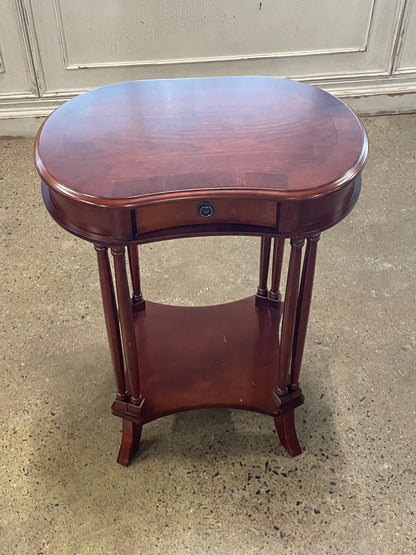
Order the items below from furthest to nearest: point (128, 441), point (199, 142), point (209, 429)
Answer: point (209, 429) → point (128, 441) → point (199, 142)

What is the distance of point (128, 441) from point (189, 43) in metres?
1.95

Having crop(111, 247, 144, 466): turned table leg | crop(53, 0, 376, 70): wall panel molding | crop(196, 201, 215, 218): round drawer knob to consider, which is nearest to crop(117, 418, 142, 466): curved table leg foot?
crop(111, 247, 144, 466): turned table leg

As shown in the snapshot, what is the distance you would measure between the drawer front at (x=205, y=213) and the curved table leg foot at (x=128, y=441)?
623mm

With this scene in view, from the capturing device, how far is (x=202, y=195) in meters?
1.25

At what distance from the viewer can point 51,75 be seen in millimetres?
2977

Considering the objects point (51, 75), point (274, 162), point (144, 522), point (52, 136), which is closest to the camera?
point (274, 162)

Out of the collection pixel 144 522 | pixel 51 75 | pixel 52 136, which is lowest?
pixel 144 522

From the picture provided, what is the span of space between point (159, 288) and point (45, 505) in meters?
0.88

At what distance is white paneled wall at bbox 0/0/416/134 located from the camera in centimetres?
285

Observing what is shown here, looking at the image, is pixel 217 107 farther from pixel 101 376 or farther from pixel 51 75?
pixel 51 75

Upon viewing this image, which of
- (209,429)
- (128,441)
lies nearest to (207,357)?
(209,429)

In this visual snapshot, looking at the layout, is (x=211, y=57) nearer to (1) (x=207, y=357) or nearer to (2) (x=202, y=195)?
(1) (x=207, y=357)

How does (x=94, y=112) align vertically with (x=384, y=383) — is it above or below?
above

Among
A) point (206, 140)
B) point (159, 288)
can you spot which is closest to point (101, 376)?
point (159, 288)
